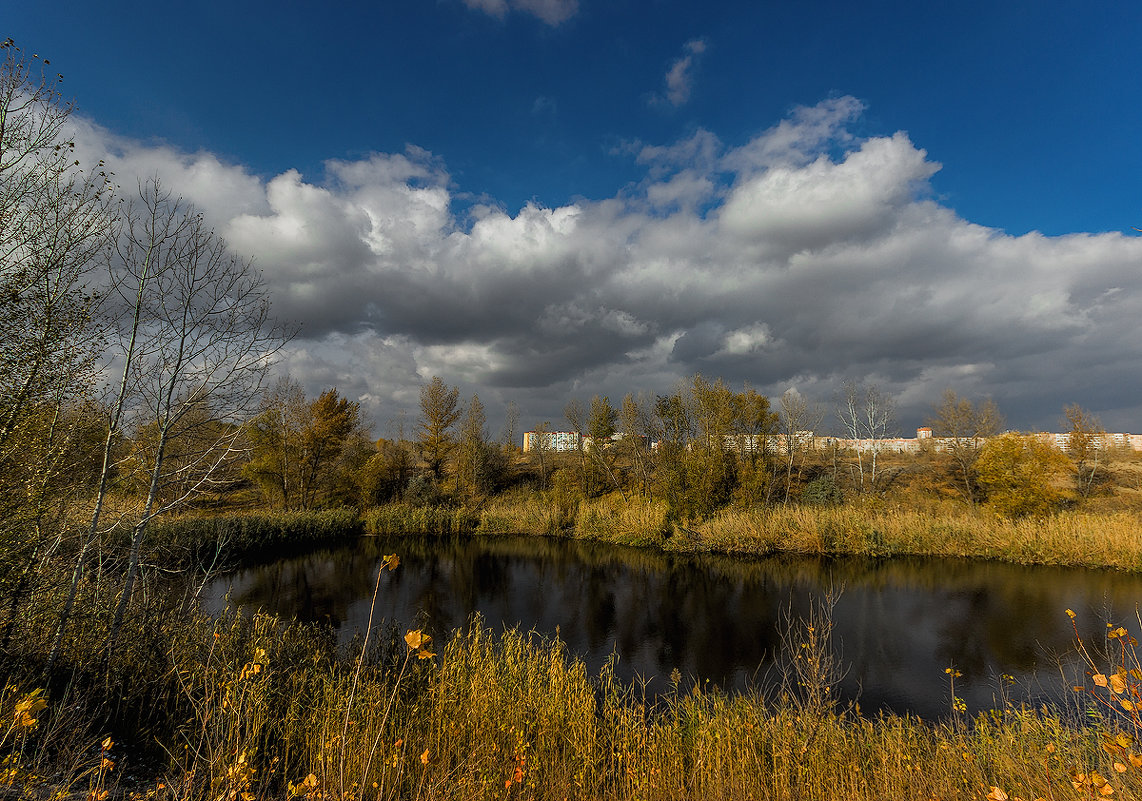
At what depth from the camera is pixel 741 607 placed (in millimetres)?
14492

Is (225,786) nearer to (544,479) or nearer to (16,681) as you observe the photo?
(16,681)

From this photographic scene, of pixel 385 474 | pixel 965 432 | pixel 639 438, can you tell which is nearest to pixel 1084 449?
pixel 965 432

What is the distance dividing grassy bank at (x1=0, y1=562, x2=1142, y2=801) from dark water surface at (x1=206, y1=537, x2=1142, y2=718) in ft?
8.21

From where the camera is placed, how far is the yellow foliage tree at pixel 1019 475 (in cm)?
2177

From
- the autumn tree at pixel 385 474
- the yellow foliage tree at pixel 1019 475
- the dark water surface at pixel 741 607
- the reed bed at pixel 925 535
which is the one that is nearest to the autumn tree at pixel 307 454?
the autumn tree at pixel 385 474

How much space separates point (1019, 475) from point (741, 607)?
57.0 feet

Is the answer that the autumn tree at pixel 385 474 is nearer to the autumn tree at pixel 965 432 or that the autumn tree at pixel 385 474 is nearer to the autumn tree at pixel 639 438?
the autumn tree at pixel 639 438

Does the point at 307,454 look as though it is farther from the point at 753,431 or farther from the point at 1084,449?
the point at 1084,449

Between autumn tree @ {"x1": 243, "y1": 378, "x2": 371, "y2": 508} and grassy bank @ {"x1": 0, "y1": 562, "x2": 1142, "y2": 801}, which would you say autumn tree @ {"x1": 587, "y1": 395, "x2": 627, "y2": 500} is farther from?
grassy bank @ {"x1": 0, "y1": 562, "x2": 1142, "y2": 801}

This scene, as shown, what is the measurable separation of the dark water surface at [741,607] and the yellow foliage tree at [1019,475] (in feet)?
16.7

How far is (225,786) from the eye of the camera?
2.81 metres

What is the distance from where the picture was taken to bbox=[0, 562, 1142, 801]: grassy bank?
3.61 metres

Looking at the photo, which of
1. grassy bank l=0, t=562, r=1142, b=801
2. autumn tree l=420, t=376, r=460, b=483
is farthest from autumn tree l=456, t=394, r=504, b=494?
grassy bank l=0, t=562, r=1142, b=801

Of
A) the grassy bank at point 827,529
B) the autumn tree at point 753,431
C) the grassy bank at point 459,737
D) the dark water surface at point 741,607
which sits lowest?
the dark water surface at point 741,607
